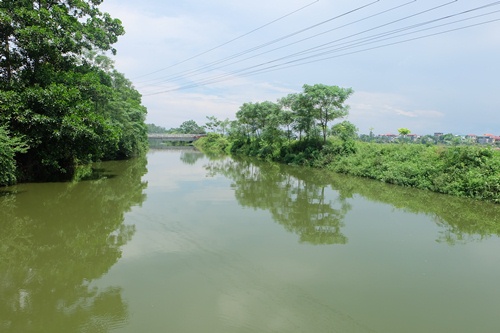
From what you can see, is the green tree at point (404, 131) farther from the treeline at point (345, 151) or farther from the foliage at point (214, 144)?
the foliage at point (214, 144)

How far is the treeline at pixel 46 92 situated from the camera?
10.2 meters

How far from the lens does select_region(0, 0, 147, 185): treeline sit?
10.2 m

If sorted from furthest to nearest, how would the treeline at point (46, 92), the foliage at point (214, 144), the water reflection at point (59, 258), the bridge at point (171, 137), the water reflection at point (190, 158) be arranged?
the bridge at point (171, 137)
the foliage at point (214, 144)
the water reflection at point (190, 158)
the treeline at point (46, 92)
the water reflection at point (59, 258)

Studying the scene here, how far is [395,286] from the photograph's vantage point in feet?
14.6

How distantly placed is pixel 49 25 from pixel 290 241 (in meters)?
11.2

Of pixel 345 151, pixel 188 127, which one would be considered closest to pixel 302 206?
pixel 345 151

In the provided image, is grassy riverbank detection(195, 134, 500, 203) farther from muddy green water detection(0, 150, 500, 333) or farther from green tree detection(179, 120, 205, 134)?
green tree detection(179, 120, 205, 134)

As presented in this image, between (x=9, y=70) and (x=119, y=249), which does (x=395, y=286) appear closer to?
(x=119, y=249)

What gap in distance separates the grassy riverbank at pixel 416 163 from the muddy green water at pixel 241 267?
2712 mm

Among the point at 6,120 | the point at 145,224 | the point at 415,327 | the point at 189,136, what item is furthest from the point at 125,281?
the point at 189,136

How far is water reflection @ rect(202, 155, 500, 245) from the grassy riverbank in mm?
750

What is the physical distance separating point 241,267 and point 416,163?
45.1ft

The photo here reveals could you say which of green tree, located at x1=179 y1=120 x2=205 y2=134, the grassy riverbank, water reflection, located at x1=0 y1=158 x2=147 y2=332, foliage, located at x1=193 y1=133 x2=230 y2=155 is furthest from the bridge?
water reflection, located at x1=0 y1=158 x2=147 y2=332

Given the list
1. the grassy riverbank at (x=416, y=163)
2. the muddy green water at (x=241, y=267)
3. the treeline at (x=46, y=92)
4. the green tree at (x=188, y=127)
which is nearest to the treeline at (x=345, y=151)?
the grassy riverbank at (x=416, y=163)
